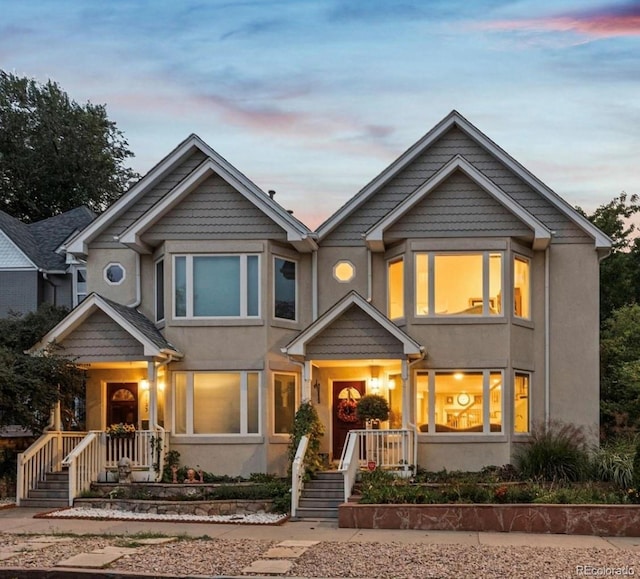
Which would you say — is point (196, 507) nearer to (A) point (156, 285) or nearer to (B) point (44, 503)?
(B) point (44, 503)

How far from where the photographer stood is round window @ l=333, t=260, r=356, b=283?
22.5m

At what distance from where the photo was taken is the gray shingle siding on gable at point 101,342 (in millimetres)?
20719

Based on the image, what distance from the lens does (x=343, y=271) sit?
22.6 metres

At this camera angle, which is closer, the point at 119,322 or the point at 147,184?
the point at 119,322

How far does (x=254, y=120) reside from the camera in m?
25.7

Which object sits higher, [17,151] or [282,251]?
[17,151]

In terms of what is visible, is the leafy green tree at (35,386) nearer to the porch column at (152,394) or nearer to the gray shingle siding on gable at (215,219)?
the porch column at (152,394)

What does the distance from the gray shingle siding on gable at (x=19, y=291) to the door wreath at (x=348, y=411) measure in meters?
12.8

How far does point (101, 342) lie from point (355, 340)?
222 inches

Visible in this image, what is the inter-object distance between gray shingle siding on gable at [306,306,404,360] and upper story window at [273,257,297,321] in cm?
188

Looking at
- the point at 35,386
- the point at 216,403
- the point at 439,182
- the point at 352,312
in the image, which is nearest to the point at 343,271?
the point at 352,312

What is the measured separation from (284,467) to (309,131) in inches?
374

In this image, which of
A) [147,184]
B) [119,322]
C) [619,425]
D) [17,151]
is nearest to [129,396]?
[119,322]

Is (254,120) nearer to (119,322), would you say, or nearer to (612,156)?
(119,322)
